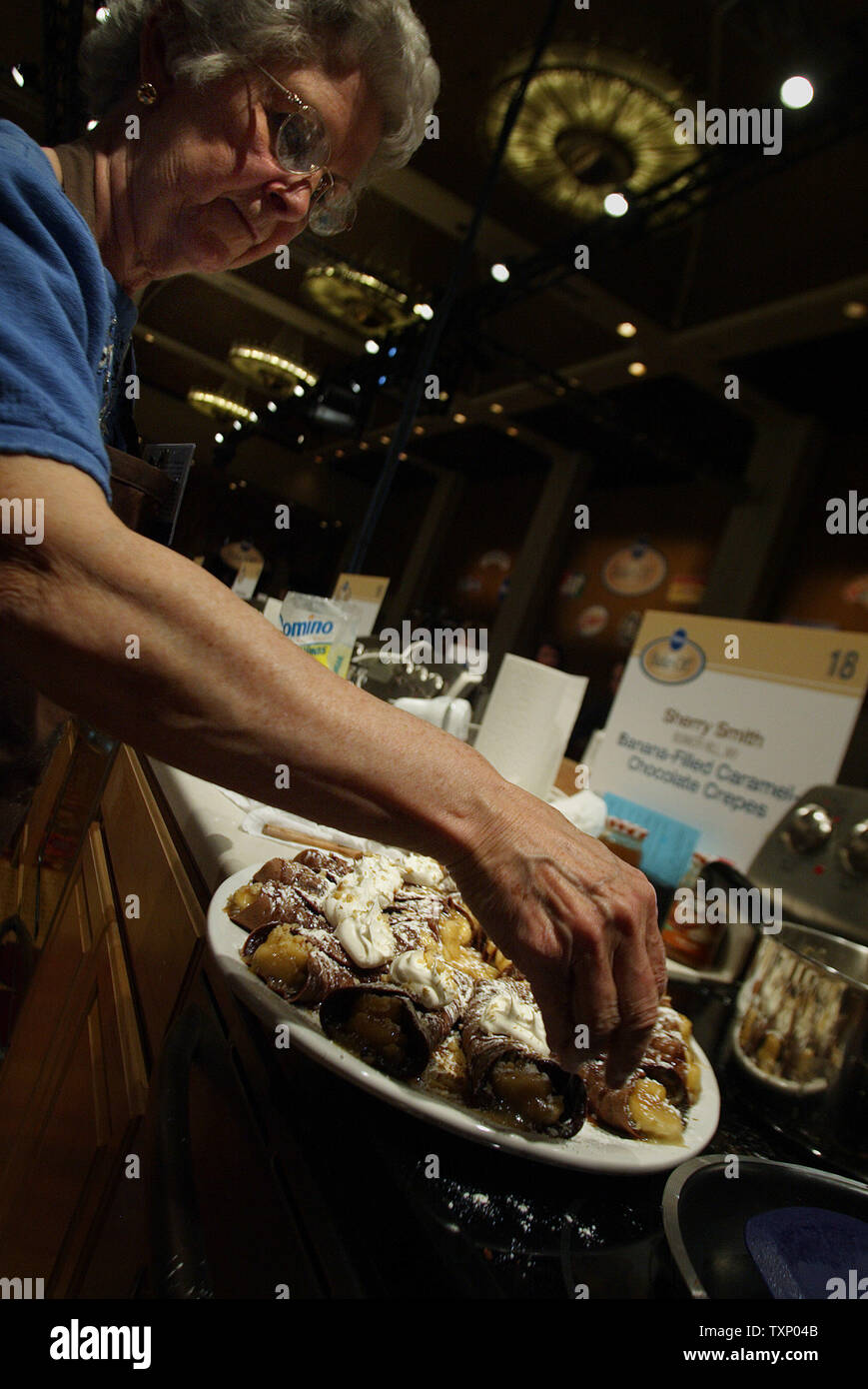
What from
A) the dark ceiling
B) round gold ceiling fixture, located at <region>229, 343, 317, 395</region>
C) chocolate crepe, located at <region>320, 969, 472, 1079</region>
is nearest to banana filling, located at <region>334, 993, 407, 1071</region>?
chocolate crepe, located at <region>320, 969, 472, 1079</region>

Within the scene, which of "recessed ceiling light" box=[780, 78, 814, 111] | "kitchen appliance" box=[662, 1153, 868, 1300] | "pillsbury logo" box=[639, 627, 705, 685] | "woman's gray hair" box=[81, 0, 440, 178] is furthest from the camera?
"recessed ceiling light" box=[780, 78, 814, 111]

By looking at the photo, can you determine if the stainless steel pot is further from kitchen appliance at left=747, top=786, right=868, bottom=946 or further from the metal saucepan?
kitchen appliance at left=747, top=786, right=868, bottom=946

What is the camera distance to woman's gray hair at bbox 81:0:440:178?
883mm

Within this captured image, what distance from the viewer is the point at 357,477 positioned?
140 inches

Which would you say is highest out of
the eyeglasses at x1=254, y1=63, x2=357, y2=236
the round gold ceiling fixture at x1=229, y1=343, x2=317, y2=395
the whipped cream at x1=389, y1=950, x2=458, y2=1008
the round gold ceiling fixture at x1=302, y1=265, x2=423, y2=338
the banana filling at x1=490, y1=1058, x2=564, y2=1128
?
the round gold ceiling fixture at x1=302, y1=265, x2=423, y2=338

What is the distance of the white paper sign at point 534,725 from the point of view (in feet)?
4.96

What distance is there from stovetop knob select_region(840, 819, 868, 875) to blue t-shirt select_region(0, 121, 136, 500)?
113 cm

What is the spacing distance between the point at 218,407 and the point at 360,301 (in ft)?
8.65

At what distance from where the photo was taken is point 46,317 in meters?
0.57

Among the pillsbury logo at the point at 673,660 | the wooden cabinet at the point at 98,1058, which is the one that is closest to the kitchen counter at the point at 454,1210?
the wooden cabinet at the point at 98,1058
